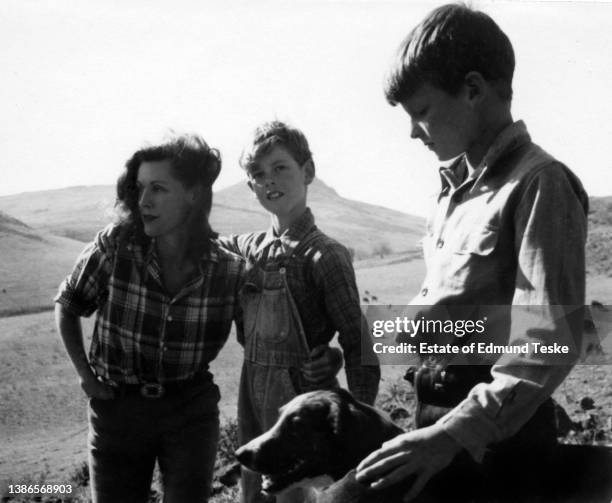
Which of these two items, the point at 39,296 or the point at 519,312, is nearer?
the point at 519,312

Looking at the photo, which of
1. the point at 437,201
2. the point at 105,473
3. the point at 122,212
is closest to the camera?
the point at 437,201

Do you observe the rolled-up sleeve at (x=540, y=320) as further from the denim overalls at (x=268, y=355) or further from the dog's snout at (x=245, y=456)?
the denim overalls at (x=268, y=355)

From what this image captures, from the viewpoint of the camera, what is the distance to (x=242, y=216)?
4332 mm

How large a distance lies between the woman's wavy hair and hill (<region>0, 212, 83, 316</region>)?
197 cm

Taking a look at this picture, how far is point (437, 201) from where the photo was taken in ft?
5.67

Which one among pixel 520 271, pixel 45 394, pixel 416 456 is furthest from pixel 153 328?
pixel 45 394

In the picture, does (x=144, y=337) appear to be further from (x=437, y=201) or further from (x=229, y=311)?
(x=437, y=201)

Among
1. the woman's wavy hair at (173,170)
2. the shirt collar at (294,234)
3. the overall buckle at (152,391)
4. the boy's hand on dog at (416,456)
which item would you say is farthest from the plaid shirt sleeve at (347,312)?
the boy's hand on dog at (416,456)

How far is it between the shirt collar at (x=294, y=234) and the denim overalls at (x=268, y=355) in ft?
0.16

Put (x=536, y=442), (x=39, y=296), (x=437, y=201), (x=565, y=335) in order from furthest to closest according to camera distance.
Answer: (x=39, y=296) < (x=437, y=201) < (x=536, y=442) < (x=565, y=335)

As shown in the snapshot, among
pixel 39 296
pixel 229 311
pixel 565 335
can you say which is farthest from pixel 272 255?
pixel 39 296

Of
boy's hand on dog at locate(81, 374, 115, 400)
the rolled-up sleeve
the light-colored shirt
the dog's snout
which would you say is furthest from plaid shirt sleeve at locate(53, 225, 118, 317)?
the rolled-up sleeve

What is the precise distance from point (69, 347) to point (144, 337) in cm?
25

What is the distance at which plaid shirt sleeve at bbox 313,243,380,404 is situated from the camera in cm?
208
